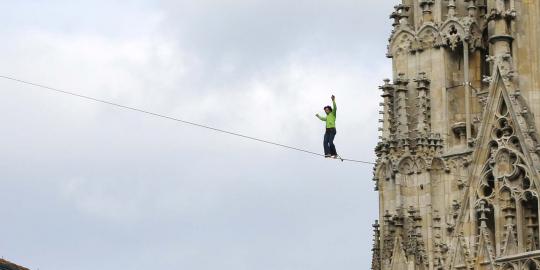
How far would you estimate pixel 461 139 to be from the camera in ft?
213

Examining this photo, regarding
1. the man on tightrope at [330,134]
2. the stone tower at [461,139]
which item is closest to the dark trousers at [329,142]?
the man on tightrope at [330,134]

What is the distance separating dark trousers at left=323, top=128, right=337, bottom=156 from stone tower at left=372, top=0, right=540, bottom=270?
52.8 inches

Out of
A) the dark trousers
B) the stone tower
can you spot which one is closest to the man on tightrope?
the dark trousers

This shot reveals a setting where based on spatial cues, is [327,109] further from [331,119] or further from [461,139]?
[461,139]

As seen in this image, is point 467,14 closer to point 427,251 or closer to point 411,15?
point 411,15

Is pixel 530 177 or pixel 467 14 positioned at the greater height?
pixel 467 14

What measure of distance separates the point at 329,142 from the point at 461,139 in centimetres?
303

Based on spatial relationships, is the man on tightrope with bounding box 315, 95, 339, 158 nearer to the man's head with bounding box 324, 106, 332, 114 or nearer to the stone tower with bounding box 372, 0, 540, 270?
the man's head with bounding box 324, 106, 332, 114

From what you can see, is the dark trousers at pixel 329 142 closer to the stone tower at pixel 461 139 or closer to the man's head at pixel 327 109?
the man's head at pixel 327 109

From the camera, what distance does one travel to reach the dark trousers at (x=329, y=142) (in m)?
64.6

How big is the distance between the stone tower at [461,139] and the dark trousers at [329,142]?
1.34 metres

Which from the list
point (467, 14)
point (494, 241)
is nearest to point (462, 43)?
point (467, 14)

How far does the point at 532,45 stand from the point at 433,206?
4.26 metres

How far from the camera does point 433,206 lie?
6456cm
